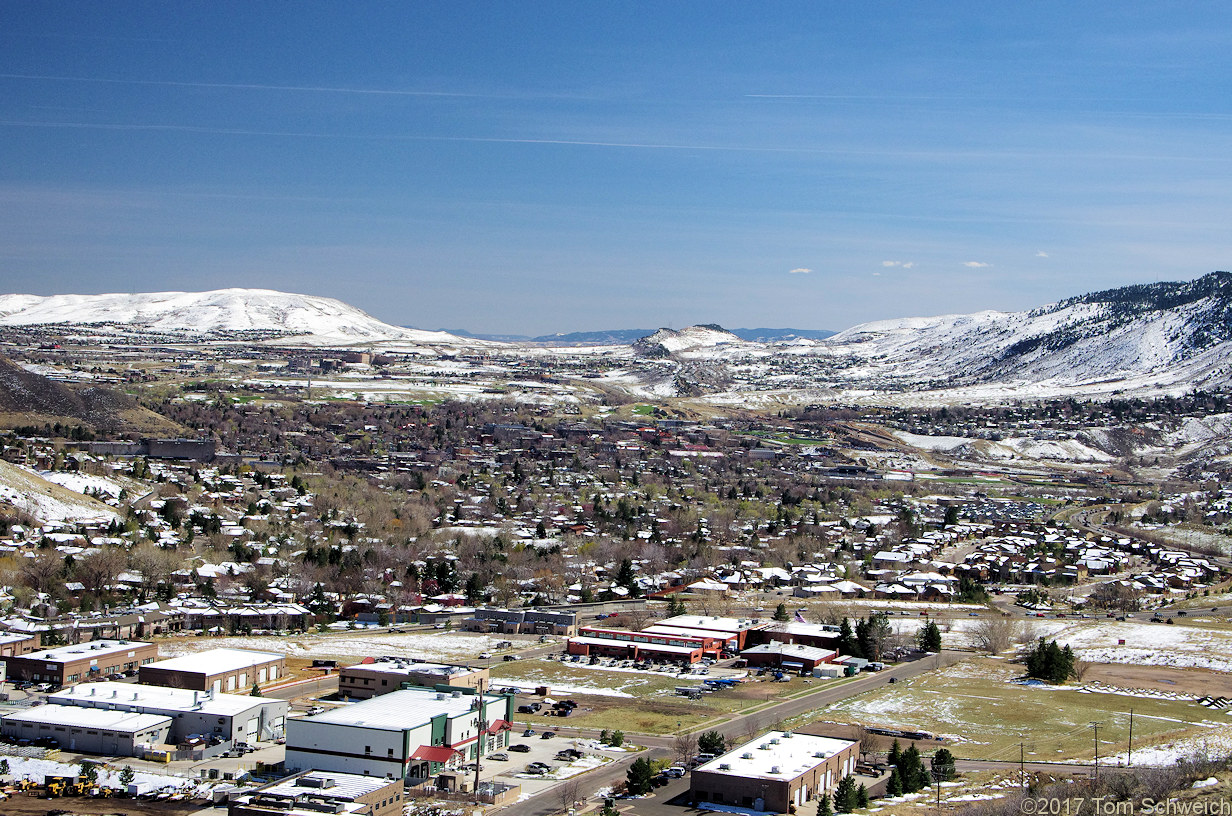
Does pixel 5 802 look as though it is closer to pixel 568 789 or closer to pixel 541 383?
pixel 568 789

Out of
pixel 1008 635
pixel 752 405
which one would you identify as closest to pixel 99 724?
pixel 1008 635

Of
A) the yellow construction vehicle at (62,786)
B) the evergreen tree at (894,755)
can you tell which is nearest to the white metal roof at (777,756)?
the evergreen tree at (894,755)

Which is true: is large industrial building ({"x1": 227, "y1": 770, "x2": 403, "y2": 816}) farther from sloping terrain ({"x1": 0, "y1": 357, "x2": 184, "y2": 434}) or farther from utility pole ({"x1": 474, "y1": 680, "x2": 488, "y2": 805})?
sloping terrain ({"x1": 0, "y1": 357, "x2": 184, "y2": 434})

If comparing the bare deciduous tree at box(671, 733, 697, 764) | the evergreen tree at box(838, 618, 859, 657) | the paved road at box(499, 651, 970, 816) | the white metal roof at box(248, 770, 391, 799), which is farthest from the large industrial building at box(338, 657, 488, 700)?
the evergreen tree at box(838, 618, 859, 657)

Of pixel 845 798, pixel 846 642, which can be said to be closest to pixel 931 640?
pixel 846 642

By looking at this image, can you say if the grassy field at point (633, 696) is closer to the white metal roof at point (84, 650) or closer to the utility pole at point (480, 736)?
the utility pole at point (480, 736)

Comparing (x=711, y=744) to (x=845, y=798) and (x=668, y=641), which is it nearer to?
(x=845, y=798)
